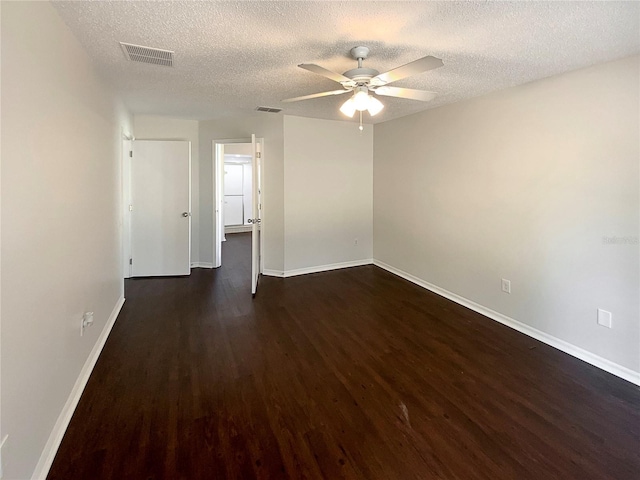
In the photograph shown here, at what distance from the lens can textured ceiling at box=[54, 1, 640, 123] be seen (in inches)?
71.1

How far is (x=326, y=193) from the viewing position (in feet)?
16.8

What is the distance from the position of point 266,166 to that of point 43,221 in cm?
352

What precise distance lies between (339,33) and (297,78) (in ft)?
3.07

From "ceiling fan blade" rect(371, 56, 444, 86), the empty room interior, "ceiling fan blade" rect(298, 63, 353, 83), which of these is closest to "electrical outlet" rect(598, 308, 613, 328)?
the empty room interior

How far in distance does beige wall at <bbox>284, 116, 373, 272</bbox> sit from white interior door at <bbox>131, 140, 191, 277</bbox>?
1460mm

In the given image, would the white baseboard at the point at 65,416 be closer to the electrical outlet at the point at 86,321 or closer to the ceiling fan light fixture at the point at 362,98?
the electrical outlet at the point at 86,321

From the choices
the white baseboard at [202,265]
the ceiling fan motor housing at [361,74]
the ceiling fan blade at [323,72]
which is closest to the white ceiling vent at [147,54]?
the ceiling fan blade at [323,72]

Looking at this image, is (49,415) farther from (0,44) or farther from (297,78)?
(297,78)

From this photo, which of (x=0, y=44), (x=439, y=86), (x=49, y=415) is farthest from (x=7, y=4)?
(x=439, y=86)

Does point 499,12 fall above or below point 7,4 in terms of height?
above

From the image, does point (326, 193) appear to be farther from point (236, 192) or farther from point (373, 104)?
point (236, 192)

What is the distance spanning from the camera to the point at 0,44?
1285 millimetres

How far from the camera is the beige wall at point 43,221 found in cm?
135

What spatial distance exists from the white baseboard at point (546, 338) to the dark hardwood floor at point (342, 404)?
0.26 ft
